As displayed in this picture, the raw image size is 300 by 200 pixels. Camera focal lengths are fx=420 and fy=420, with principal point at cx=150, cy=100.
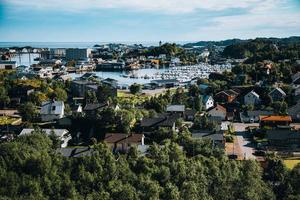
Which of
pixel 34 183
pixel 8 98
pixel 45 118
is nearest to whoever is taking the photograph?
pixel 34 183

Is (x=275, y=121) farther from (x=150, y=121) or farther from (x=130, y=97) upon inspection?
(x=130, y=97)

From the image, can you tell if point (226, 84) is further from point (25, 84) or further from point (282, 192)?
point (282, 192)

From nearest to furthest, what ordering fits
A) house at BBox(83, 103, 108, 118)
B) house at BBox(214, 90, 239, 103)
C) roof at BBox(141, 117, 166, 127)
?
1. roof at BBox(141, 117, 166, 127)
2. house at BBox(83, 103, 108, 118)
3. house at BBox(214, 90, 239, 103)

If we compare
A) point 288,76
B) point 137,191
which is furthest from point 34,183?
A: point 288,76

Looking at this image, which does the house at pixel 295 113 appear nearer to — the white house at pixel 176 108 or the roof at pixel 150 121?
the white house at pixel 176 108

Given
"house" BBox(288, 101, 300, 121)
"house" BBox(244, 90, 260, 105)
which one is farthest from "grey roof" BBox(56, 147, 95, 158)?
"house" BBox(244, 90, 260, 105)

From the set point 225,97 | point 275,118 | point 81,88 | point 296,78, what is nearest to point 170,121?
point 275,118

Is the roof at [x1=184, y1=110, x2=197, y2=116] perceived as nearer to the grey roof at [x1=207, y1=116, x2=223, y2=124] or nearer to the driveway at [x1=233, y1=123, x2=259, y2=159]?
the grey roof at [x1=207, y1=116, x2=223, y2=124]
